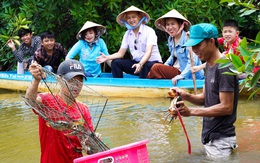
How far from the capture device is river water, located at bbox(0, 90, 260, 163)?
561 cm

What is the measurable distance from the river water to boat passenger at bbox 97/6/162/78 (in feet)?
2.14

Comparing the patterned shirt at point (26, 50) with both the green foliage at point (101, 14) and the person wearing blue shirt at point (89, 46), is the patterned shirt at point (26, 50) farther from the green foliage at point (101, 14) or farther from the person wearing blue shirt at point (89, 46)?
the person wearing blue shirt at point (89, 46)

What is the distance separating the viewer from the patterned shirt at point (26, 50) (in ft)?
36.5

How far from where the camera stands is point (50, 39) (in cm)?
1040

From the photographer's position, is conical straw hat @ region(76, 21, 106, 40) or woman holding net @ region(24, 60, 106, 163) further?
conical straw hat @ region(76, 21, 106, 40)

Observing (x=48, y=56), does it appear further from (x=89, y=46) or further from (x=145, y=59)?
(x=145, y=59)

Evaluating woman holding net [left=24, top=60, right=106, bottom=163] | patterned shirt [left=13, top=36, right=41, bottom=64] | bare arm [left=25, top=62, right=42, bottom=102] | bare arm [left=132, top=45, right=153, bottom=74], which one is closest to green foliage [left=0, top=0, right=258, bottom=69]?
patterned shirt [left=13, top=36, right=41, bottom=64]

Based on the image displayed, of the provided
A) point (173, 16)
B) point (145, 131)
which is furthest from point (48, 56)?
point (145, 131)

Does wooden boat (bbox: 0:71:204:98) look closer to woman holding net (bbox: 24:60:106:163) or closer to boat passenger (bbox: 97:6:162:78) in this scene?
boat passenger (bbox: 97:6:162:78)

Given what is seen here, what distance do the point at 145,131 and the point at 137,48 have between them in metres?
3.17

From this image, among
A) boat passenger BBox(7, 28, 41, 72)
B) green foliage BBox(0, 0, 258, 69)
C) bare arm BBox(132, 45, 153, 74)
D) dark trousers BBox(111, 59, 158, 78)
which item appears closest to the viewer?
bare arm BBox(132, 45, 153, 74)

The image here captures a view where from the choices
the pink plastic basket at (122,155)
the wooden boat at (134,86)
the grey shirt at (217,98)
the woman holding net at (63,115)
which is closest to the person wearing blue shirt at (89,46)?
the wooden boat at (134,86)

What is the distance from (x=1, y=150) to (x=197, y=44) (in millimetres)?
2836

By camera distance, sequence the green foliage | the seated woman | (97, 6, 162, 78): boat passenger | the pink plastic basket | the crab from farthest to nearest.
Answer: the green foliage < (97, 6, 162, 78): boat passenger < the seated woman < the crab < the pink plastic basket
